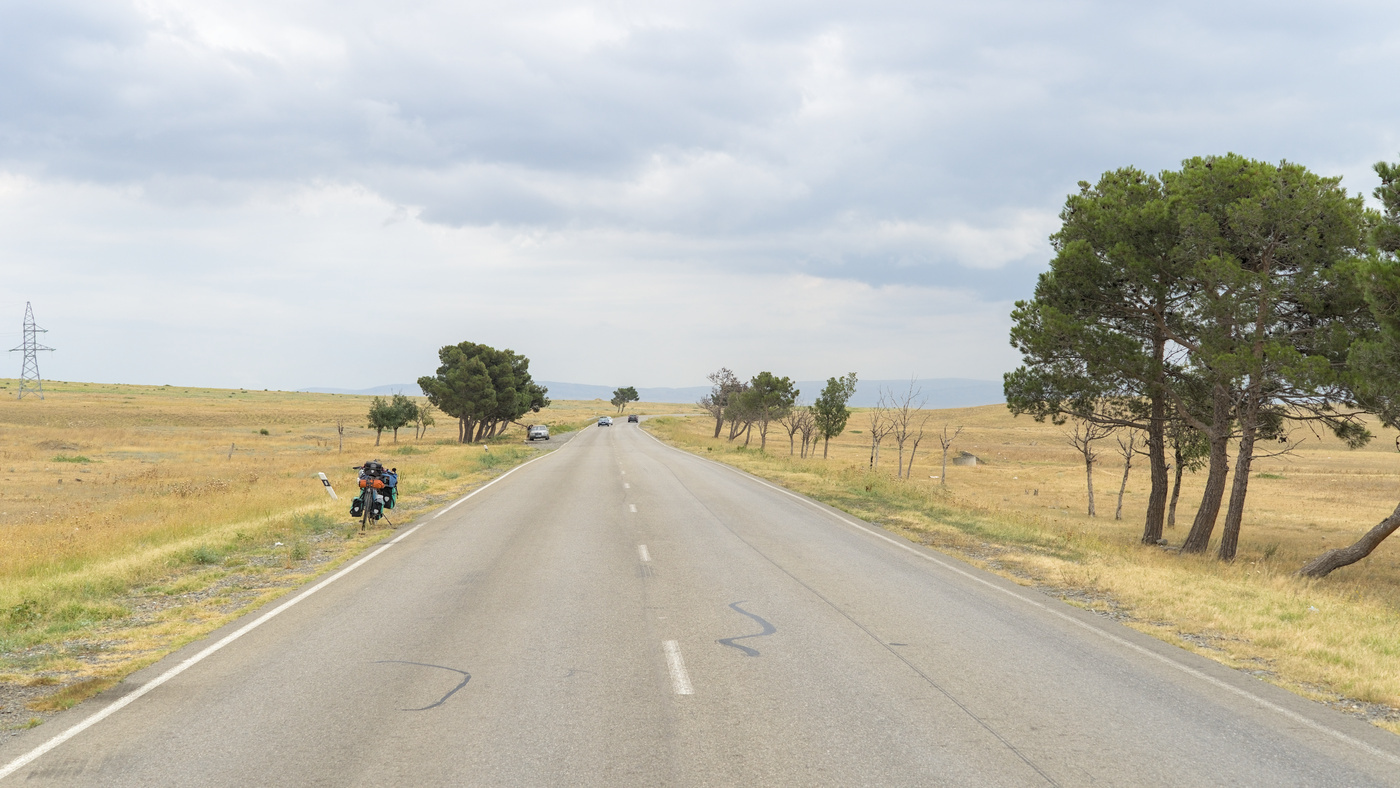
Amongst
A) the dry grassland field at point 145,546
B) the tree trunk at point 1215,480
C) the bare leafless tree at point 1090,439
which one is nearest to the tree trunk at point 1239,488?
the tree trunk at point 1215,480

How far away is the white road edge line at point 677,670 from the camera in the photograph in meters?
6.50

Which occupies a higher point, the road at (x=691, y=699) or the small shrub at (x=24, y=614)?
the road at (x=691, y=699)

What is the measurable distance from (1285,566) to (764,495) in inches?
532

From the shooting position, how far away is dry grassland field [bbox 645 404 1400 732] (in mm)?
8336

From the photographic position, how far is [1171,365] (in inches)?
816

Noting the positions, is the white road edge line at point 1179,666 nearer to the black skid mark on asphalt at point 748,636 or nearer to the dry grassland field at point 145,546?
the black skid mark on asphalt at point 748,636

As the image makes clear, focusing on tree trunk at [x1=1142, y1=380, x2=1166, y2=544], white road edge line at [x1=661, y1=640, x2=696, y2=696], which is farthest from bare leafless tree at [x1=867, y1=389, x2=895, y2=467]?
white road edge line at [x1=661, y1=640, x2=696, y2=696]

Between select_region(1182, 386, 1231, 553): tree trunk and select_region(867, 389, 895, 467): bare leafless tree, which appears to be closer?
select_region(1182, 386, 1231, 553): tree trunk

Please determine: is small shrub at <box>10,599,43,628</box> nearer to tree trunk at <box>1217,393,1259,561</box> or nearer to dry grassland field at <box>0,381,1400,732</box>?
dry grassland field at <box>0,381,1400,732</box>

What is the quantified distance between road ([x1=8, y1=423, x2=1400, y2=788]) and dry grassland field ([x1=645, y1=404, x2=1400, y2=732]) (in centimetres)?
80

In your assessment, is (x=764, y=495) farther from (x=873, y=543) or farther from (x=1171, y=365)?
(x=1171, y=365)

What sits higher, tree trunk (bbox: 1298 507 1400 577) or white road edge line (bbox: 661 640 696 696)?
white road edge line (bbox: 661 640 696 696)

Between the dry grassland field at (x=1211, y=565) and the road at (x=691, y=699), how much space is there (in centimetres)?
80

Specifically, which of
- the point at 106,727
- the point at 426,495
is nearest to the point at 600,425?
the point at 426,495
